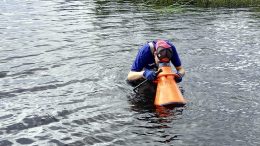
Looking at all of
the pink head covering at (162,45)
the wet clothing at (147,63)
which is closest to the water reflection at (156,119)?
the wet clothing at (147,63)

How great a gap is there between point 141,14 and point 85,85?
17.6 m

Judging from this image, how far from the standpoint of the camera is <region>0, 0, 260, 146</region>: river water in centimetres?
927

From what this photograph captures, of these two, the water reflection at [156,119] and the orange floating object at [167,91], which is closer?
the water reflection at [156,119]

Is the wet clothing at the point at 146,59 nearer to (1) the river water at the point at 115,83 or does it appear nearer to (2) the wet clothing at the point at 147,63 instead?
(2) the wet clothing at the point at 147,63

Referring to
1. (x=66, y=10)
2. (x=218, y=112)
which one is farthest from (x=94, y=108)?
(x=66, y=10)

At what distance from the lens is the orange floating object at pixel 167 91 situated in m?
10.8

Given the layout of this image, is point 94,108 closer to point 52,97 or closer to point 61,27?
point 52,97

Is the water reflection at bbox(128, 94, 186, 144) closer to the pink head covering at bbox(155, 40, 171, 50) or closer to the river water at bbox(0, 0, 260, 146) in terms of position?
the river water at bbox(0, 0, 260, 146)

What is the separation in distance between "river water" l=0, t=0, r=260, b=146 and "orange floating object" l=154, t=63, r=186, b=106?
23 centimetres

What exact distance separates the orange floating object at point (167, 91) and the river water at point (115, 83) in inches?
9.0

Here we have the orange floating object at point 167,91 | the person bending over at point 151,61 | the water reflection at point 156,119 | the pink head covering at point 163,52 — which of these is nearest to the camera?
the water reflection at point 156,119

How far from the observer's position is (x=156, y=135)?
29.9 ft

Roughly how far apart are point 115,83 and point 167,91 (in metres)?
2.89

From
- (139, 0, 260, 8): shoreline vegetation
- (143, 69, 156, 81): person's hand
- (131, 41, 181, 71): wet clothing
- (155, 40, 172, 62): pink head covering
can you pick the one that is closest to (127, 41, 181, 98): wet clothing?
(131, 41, 181, 71): wet clothing
